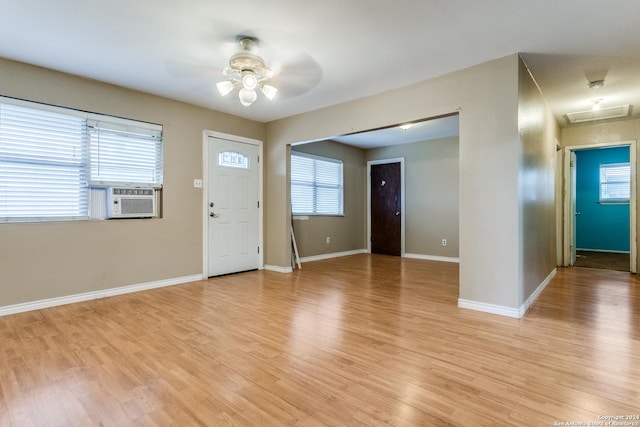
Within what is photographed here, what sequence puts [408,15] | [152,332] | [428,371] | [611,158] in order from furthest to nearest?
[611,158], [152,332], [408,15], [428,371]

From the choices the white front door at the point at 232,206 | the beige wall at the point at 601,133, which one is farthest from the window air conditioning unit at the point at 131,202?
the beige wall at the point at 601,133

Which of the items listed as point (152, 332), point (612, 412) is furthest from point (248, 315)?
point (612, 412)

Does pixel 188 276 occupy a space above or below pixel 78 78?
below

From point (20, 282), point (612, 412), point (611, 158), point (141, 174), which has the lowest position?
point (612, 412)

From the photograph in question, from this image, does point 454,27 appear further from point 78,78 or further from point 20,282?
point 20,282

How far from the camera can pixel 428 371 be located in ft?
6.55

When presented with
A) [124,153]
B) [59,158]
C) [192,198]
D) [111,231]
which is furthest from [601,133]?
[59,158]

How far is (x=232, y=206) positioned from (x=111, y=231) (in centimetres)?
168

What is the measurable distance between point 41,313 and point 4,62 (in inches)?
98.7

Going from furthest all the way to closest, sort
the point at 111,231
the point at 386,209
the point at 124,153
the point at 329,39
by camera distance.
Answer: the point at 386,209 → the point at 124,153 → the point at 111,231 → the point at 329,39

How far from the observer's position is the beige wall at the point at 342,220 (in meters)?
6.37

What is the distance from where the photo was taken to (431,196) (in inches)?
261

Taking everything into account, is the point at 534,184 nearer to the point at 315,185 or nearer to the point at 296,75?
the point at 296,75

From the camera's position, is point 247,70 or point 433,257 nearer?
point 247,70
